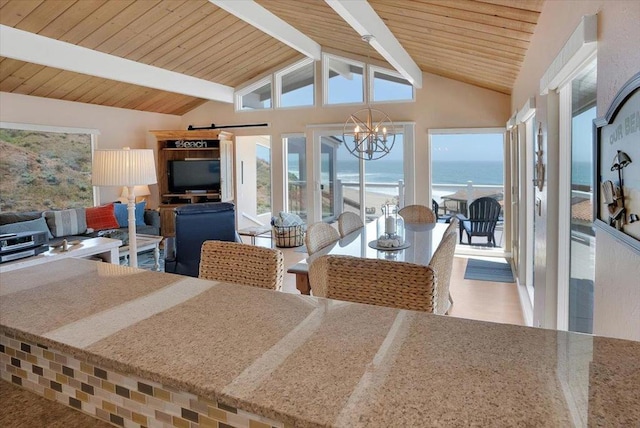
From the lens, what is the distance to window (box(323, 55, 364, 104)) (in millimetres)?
7109

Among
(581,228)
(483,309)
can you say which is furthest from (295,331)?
(483,309)

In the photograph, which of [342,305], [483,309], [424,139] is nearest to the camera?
[342,305]

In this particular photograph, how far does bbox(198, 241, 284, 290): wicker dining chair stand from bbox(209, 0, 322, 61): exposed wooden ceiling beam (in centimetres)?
263

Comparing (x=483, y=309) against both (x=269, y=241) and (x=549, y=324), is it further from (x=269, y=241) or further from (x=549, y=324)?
(x=269, y=241)

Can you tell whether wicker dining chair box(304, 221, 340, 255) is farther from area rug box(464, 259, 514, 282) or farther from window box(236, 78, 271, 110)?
window box(236, 78, 271, 110)

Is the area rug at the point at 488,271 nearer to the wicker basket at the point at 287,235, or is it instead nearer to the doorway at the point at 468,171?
the doorway at the point at 468,171

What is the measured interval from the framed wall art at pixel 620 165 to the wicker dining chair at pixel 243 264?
1.15 metres

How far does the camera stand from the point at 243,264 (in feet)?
6.06


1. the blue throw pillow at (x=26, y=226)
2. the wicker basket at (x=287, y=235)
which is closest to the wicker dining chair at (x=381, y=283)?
the blue throw pillow at (x=26, y=226)

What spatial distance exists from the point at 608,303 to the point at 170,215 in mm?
7181

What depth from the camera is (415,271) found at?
161cm

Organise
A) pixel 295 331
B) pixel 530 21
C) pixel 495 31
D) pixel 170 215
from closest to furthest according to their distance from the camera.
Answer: pixel 295 331, pixel 530 21, pixel 495 31, pixel 170 215

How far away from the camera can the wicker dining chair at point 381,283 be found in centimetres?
160

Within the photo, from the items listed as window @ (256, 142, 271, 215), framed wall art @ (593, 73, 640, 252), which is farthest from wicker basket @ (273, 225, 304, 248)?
framed wall art @ (593, 73, 640, 252)
